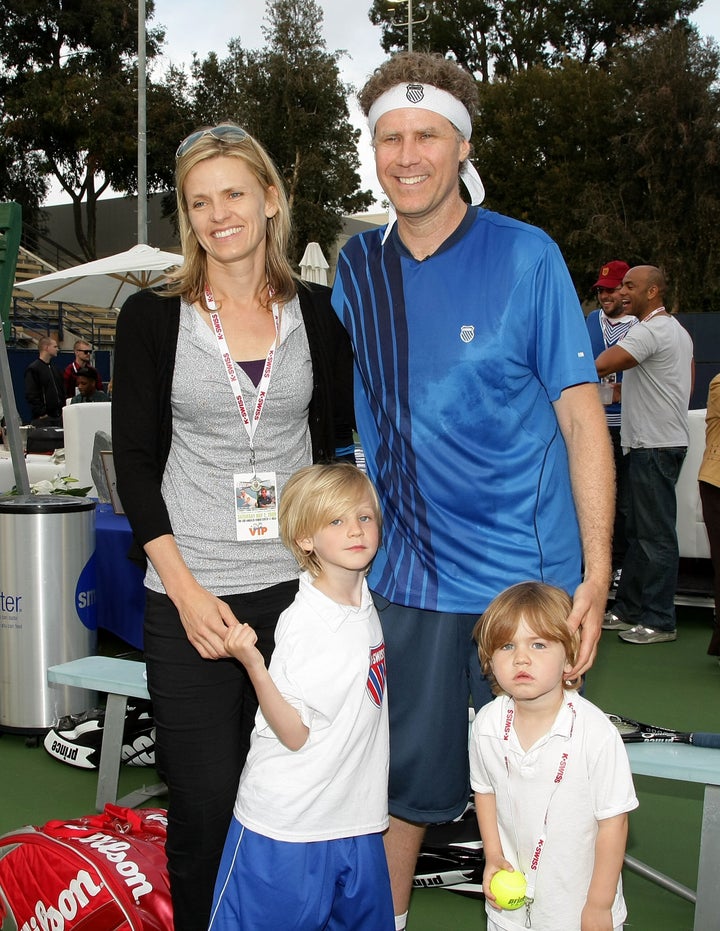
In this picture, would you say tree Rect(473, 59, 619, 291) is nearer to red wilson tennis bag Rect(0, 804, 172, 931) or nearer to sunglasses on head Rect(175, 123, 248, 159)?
sunglasses on head Rect(175, 123, 248, 159)

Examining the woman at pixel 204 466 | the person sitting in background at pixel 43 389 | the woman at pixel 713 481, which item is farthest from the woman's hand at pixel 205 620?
the person sitting in background at pixel 43 389

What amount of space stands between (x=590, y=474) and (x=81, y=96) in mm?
32886

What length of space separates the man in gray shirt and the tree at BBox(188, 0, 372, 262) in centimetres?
2684

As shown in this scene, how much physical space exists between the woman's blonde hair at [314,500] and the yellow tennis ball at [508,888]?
0.74 meters

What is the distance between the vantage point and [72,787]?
159 inches

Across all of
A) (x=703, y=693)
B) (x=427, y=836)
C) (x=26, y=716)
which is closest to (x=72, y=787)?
(x=26, y=716)

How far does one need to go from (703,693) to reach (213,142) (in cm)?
403

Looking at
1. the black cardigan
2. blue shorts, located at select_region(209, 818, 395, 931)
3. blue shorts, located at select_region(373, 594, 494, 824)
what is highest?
the black cardigan

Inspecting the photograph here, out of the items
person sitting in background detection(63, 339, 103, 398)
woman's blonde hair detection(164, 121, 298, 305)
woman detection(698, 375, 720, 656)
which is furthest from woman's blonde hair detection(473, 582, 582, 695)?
person sitting in background detection(63, 339, 103, 398)

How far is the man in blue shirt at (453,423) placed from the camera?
7.00 feet

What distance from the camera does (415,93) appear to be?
7.29ft

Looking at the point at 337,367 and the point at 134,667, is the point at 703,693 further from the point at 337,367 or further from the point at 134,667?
the point at 337,367

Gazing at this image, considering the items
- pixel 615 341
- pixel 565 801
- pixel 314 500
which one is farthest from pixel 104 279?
pixel 565 801

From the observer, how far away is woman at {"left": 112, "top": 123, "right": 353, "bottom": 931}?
2150 mm
